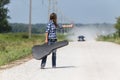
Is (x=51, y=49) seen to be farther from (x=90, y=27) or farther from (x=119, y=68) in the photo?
(x=90, y=27)

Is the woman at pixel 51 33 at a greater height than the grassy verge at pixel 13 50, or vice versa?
the woman at pixel 51 33

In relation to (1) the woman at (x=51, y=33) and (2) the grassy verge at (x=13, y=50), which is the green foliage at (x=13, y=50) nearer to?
(2) the grassy verge at (x=13, y=50)

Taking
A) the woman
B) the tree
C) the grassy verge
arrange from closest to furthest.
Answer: the woman, the grassy verge, the tree

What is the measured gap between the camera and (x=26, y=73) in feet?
51.9

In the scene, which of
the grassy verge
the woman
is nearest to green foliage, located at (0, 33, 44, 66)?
the grassy verge

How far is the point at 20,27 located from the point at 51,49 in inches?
5002

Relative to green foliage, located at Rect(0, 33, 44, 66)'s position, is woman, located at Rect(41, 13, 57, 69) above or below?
above

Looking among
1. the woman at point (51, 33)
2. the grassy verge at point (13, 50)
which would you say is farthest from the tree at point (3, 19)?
the woman at point (51, 33)

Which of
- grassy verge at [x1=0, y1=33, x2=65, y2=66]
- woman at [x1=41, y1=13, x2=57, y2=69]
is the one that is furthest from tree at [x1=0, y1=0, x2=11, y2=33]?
woman at [x1=41, y1=13, x2=57, y2=69]

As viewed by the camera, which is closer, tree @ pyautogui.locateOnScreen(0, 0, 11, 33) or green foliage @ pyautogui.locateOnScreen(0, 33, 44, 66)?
green foliage @ pyautogui.locateOnScreen(0, 33, 44, 66)

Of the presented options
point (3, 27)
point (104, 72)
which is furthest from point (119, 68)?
point (3, 27)

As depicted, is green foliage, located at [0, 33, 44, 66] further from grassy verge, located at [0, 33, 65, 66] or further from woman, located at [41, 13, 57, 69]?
woman, located at [41, 13, 57, 69]

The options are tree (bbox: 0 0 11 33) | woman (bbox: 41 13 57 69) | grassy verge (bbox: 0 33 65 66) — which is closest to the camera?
woman (bbox: 41 13 57 69)

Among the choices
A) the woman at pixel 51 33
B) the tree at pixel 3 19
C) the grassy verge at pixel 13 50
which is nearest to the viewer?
the woman at pixel 51 33
